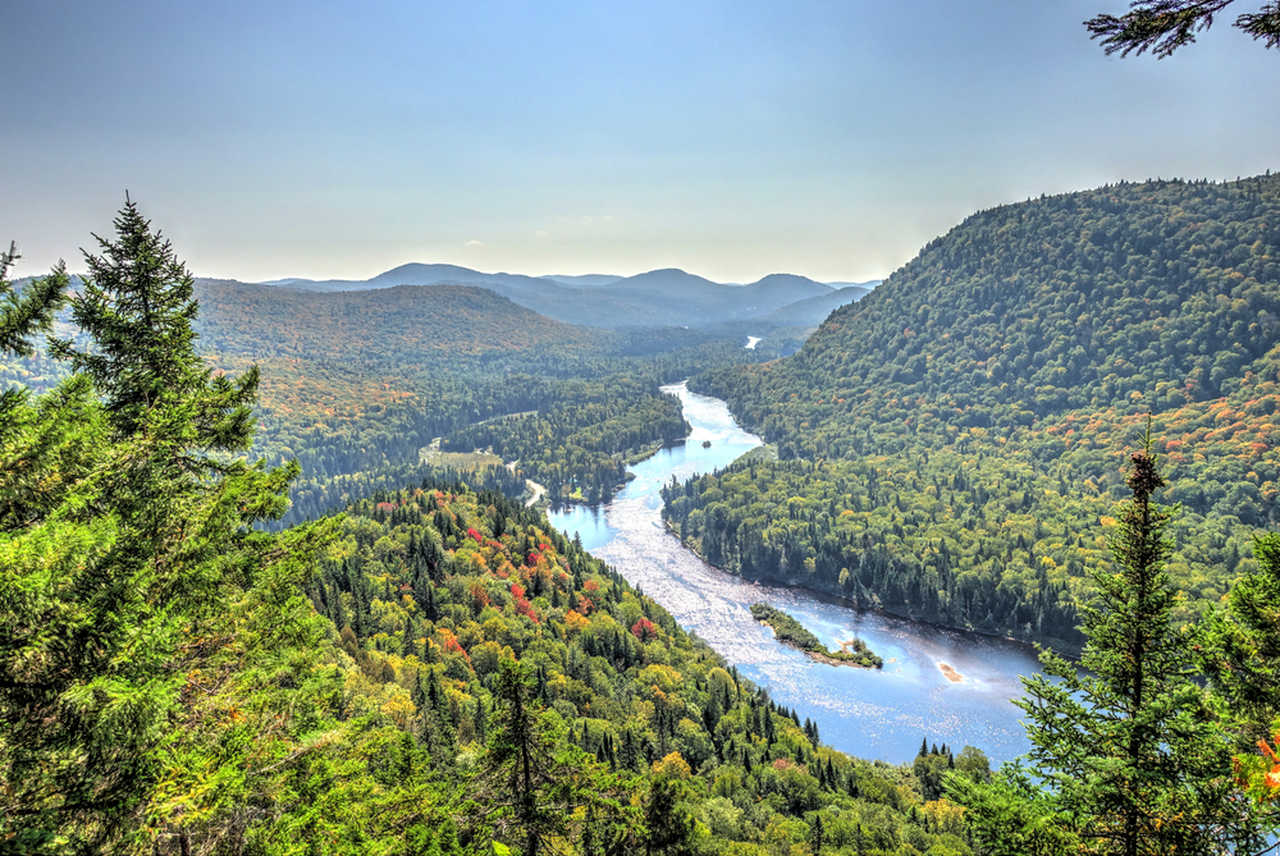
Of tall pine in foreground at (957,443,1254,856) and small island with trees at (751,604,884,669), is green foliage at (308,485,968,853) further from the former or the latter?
small island with trees at (751,604,884,669)

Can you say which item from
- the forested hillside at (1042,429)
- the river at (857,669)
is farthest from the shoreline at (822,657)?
the forested hillside at (1042,429)

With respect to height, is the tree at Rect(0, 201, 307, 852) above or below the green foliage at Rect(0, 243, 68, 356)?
below

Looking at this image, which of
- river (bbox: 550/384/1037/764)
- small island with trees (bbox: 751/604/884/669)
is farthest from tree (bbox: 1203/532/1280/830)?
small island with trees (bbox: 751/604/884/669)

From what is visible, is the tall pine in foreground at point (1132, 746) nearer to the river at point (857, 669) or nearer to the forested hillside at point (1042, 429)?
the river at point (857, 669)

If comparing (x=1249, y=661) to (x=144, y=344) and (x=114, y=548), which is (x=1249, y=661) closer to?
(x=114, y=548)

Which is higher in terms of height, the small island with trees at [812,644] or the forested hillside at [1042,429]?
the forested hillside at [1042,429]

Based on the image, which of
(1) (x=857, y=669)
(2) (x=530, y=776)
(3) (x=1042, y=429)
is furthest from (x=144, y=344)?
(3) (x=1042, y=429)

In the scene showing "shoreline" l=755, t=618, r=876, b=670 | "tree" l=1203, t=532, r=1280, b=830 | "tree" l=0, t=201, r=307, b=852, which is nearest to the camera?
"tree" l=0, t=201, r=307, b=852
